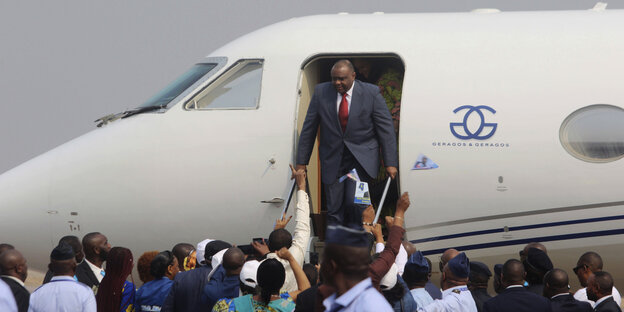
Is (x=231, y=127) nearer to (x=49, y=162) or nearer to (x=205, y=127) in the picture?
(x=205, y=127)

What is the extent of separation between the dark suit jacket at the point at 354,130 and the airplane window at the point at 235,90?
98cm

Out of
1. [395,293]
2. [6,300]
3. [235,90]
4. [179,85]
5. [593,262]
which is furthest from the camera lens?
[179,85]

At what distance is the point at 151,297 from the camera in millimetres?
8523

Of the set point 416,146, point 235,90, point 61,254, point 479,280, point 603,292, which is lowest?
point 603,292

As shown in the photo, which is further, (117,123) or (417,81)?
(117,123)

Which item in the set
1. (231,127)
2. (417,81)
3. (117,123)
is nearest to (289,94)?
(231,127)

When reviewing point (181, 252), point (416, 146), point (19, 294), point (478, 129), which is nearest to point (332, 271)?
point (19, 294)

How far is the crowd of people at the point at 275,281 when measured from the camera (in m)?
6.75

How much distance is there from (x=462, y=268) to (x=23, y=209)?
20.8 ft

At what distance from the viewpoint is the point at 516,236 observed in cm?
1110

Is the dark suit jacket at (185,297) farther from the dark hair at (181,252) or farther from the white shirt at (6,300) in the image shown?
the white shirt at (6,300)

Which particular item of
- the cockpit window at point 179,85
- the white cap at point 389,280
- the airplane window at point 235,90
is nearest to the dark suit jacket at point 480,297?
the white cap at point 389,280

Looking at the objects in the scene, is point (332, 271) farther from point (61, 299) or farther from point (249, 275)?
point (61, 299)

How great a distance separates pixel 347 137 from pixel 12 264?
177 inches
